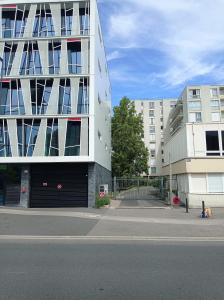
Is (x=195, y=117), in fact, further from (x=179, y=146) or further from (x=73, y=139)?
(x=73, y=139)

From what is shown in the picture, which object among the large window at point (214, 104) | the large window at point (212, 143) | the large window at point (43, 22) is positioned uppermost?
the large window at point (214, 104)

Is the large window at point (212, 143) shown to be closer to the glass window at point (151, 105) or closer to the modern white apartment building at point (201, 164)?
the modern white apartment building at point (201, 164)

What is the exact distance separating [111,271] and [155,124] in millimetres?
91839

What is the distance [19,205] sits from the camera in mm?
26516

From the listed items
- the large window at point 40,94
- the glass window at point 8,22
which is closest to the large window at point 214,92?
the glass window at point 8,22

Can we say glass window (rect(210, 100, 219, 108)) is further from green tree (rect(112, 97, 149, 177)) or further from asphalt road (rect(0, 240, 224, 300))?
asphalt road (rect(0, 240, 224, 300))

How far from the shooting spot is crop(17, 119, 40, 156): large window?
85.9 ft

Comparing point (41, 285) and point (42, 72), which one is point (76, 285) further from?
point (42, 72)

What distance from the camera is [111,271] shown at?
7480 mm

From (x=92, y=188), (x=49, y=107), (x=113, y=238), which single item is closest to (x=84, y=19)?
(x=49, y=107)

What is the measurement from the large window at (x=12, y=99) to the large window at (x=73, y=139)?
12.3ft

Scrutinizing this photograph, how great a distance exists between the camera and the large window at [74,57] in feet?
89.9

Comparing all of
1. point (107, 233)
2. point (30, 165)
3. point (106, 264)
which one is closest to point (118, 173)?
point (30, 165)

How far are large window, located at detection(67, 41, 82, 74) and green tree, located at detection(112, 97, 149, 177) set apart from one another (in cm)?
2425
